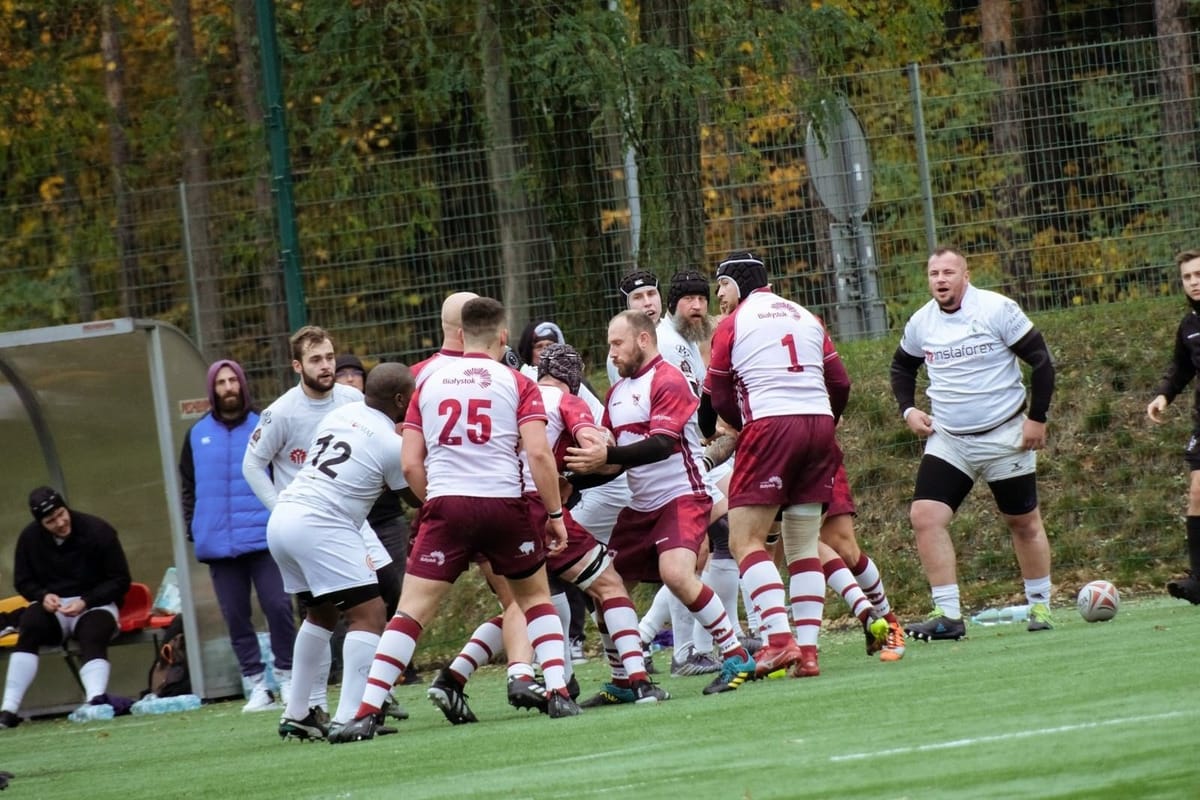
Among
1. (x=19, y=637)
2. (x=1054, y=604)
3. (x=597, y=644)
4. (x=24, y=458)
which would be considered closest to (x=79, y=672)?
(x=19, y=637)

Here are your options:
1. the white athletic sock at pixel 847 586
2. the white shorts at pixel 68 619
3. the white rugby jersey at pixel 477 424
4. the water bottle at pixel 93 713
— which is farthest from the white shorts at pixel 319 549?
the white shorts at pixel 68 619

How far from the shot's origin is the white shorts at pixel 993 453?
36.0ft

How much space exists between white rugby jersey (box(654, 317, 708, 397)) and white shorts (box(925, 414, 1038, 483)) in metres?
1.60

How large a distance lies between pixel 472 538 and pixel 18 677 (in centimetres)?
614

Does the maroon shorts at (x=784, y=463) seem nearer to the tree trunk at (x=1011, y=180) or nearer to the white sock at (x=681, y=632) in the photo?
the white sock at (x=681, y=632)

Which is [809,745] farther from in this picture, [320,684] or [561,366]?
[320,684]

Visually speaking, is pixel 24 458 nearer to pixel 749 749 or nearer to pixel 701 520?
pixel 701 520

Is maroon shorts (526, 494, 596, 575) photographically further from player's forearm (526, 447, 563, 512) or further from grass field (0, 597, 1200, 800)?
grass field (0, 597, 1200, 800)

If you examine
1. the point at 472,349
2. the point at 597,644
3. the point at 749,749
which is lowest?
the point at 597,644

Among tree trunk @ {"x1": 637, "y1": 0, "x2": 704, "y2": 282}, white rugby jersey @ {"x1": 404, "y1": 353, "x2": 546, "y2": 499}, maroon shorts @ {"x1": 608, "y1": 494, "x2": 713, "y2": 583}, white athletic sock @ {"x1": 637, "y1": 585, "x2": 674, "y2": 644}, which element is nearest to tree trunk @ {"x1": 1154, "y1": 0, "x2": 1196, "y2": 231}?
tree trunk @ {"x1": 637, "y1": 0, "x2": 704, "y2": 282}

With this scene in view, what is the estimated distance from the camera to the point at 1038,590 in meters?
11.1

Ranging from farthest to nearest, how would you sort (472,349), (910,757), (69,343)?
1. (69,343)
2. (472,349)
3. (910,757)

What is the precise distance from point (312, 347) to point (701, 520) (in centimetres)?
252

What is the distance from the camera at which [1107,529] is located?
47.6 ft
